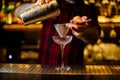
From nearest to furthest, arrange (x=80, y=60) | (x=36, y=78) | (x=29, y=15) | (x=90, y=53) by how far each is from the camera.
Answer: (x=36, y=78), (x=29, y=15), (x=80, y=60), (x=90, y=53)

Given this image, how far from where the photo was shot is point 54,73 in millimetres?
1708

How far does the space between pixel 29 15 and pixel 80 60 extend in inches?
32.4

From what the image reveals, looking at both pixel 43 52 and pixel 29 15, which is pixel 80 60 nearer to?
pixel 43 52

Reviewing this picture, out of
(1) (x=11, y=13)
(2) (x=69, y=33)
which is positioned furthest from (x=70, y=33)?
(1) (x=11, y=13)

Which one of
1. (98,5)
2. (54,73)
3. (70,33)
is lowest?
(54,73)

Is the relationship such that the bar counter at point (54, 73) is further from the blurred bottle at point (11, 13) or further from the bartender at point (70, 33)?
the blurred bottle at point (11, 13)

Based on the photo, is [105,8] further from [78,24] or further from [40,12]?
[40,12]

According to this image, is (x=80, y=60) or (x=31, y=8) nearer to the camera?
(x=31, y=8)

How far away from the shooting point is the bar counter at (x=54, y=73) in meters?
1.59

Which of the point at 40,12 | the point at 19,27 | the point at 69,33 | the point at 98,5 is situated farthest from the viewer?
the point at 19,27

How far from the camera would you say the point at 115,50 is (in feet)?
12.9

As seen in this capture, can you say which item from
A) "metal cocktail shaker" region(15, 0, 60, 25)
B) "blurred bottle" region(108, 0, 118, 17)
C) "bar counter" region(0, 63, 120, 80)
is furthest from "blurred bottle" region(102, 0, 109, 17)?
"metal cocktail shaker" region(15, 0, 60, 25)

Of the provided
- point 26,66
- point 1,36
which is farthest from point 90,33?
point 1,36

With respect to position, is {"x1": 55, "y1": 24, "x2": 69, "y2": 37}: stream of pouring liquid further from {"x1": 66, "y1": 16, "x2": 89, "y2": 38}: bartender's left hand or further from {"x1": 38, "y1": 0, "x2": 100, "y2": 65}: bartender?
{"x1": 38, "y1": 0, "x2": 100, "y2": 65}: bartender
